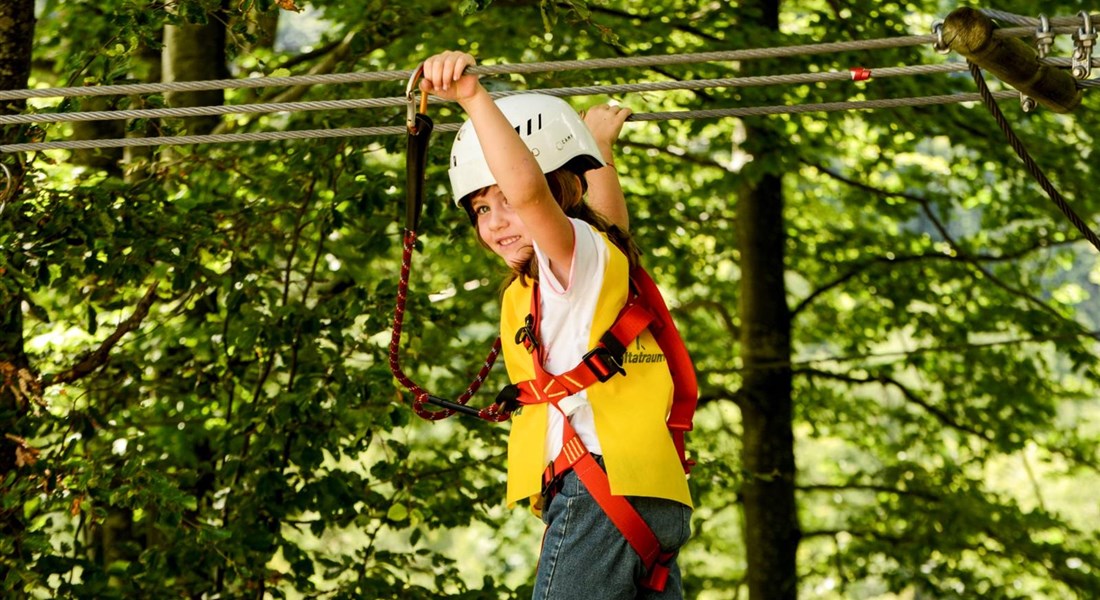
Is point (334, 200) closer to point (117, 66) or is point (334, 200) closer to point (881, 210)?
point (117, 66)

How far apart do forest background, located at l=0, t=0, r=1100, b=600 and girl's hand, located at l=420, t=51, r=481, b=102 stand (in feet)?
4.37

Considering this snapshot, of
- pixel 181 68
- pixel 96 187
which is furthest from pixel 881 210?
pixel 96 187

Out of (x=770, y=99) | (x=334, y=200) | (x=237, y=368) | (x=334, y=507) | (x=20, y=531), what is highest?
(x=770, y=99)

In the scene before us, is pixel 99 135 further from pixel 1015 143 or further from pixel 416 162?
pixel 1015 143

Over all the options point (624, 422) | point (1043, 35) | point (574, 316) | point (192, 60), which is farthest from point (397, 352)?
point (192, 60)

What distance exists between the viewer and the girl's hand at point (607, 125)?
11.7 feet

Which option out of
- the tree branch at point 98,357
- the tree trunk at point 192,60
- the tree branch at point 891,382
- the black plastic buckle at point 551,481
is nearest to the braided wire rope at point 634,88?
the black plastic buckle at point 551,481

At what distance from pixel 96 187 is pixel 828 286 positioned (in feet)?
18.0

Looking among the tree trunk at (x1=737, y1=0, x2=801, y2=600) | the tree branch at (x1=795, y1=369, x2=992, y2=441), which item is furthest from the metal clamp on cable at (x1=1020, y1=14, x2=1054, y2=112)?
the tree branch at (x1=795, y1=369, x2=992, y2=441)

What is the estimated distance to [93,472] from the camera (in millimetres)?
4113

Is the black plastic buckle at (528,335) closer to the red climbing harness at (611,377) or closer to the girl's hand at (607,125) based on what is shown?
the red climbing harness at (611,377)

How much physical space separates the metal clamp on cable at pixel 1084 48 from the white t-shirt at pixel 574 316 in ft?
3.91

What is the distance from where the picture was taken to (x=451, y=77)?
2.61 m

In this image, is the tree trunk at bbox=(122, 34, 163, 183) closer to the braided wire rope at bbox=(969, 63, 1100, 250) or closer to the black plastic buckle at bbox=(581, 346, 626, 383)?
the black plastic buckle at bbox=(581, 346, 626, 383)
